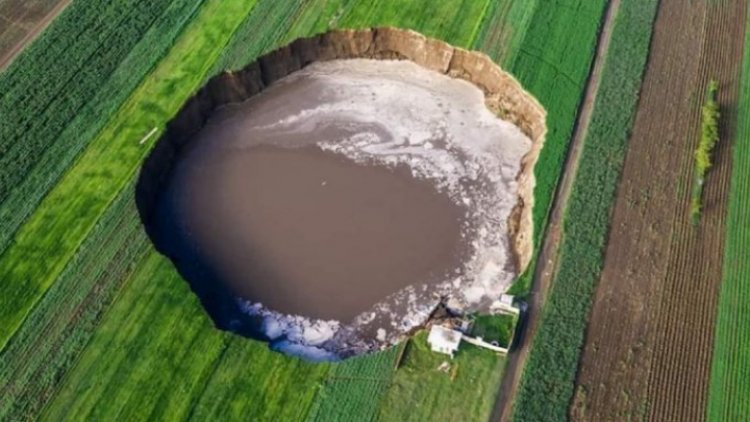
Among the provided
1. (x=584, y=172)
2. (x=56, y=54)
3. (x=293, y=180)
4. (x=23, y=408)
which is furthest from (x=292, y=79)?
(x=23, y=408)

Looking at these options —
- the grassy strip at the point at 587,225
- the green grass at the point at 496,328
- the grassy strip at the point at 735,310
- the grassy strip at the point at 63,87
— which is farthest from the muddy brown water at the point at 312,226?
the grassy strip at the point at 735,310

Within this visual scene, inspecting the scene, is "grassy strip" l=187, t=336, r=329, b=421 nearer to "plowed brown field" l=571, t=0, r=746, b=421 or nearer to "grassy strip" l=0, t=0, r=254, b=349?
"grassy strip" l=0, t=0, r=254, b=349

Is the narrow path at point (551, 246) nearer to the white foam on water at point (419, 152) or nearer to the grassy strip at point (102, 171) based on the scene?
the white foam on water at point (419, 152)

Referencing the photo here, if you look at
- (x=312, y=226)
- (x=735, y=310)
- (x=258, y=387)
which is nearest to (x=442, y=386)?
(x=258, y=387)

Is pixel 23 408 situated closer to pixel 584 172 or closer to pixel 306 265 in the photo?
A: pixel 306 265

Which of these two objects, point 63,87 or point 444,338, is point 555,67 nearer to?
point 444,338

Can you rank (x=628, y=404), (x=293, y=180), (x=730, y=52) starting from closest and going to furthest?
(x=628, y=404) → (x=293, y=180) → (x=730, y=52)
